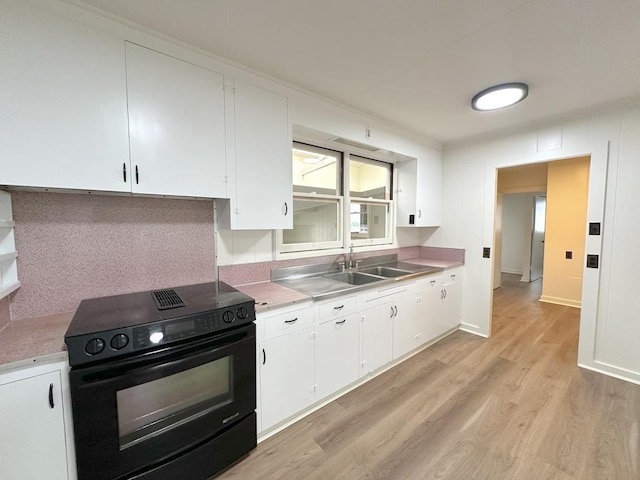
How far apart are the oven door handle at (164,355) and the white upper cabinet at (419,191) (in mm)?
2552

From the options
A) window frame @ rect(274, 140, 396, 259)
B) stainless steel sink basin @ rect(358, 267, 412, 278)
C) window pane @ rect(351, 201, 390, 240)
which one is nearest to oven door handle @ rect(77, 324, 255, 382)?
window frame @ rect(274, 140, 396, 259)

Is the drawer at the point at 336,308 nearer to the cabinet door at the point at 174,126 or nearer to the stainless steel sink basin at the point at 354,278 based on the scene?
the stainless steel sink basin at the point at 354,278

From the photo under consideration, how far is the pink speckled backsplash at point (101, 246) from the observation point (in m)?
1.43

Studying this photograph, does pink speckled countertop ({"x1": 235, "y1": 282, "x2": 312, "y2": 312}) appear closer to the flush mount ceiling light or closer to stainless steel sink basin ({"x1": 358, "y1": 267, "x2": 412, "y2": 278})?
stainless steel sink basin ({"x1": 358, "y1": 267, "x2": 412, "y2": 278})

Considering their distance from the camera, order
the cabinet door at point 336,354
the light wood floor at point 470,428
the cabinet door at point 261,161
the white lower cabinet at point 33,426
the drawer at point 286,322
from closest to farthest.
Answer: the white lower cabinet at point 33,426
the light wood floor at point 470,428
the drawer at point 286,322
the cabinet door at point 261,161
the cabinet door at point 336,354

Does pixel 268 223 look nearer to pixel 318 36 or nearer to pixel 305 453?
pixel 318 36

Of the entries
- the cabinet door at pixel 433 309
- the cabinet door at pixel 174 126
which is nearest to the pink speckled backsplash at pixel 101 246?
the cabinet door at pixel 174 126

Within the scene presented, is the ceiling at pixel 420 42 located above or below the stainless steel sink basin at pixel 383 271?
above

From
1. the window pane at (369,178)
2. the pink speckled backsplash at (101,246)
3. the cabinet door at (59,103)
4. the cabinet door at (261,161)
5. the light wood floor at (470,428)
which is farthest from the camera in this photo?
the window pane at (369,178)

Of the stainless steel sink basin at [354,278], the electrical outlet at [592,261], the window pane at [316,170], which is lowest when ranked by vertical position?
the stainless steel sink basin at [354,278]

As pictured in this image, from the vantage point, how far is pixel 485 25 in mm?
1431

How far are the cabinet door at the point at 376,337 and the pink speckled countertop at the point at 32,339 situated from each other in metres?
1.89

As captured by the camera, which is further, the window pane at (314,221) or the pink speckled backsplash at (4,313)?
the window pane at (314,221)

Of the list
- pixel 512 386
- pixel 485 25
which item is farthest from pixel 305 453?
pixel 485 25
